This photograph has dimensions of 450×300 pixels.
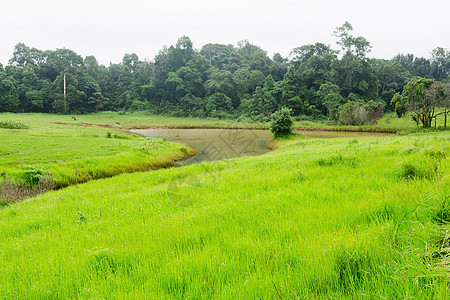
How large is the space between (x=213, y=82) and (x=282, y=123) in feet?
211

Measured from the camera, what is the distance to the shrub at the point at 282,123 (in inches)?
1560

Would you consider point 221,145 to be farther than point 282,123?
No

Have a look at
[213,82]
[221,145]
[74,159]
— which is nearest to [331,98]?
[213,82]

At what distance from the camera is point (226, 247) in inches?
112

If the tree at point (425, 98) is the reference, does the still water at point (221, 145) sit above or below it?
below

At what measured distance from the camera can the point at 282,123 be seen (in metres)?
40.2

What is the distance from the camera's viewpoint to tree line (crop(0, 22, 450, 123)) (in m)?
82.0

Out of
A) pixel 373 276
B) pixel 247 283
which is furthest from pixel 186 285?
pixel 373 276

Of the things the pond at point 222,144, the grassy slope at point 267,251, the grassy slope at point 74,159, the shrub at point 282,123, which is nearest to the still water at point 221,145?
the pond at point 222,144

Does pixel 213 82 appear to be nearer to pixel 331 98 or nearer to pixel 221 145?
pixel 331 98

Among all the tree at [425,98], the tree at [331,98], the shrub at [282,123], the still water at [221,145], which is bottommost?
the still water at [221,145]

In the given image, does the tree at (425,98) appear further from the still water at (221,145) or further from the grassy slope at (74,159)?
the grassy slope at (74,159)

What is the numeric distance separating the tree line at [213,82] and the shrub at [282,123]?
3849 centimetres

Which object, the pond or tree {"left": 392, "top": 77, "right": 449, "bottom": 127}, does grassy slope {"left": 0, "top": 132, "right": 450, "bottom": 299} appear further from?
tree {"left": 392, "top": 77, "right": 449, "bottom": 127}
